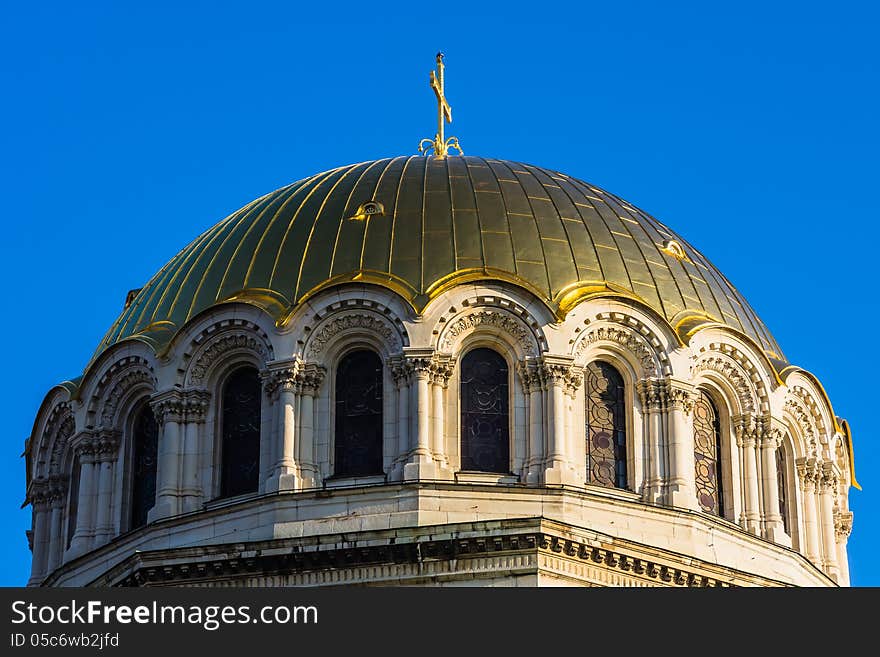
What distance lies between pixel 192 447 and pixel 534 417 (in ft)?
23.2

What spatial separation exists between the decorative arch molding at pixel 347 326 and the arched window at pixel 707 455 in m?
6.55

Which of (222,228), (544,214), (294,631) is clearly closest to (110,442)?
(222,228)

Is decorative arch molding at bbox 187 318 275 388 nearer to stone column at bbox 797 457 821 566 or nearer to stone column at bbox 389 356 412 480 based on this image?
stone column at bbox 389 356 412 480

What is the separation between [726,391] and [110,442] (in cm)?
1287

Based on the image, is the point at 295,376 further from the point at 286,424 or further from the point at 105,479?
the point at 105,479

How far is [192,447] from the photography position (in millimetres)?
61219

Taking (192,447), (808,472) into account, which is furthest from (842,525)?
(192,447)

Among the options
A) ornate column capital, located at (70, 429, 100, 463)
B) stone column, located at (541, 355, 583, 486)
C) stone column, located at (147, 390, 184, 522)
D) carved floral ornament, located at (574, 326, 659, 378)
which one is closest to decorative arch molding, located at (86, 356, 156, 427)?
ornate column capital, located at (70, 429, 100, 463)

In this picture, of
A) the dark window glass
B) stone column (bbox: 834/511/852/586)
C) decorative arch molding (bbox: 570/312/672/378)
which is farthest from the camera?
stone column (bbox: 834/511/852/586)

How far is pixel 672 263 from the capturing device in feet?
209

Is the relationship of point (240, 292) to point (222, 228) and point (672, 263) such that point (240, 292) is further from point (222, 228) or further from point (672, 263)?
point (672, 263)

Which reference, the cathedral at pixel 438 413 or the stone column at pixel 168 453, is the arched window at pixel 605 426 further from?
the stone column at pixel 168 453

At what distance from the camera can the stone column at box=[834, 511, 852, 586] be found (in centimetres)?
6594

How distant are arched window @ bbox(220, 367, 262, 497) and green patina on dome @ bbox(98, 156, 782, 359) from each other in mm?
1668
